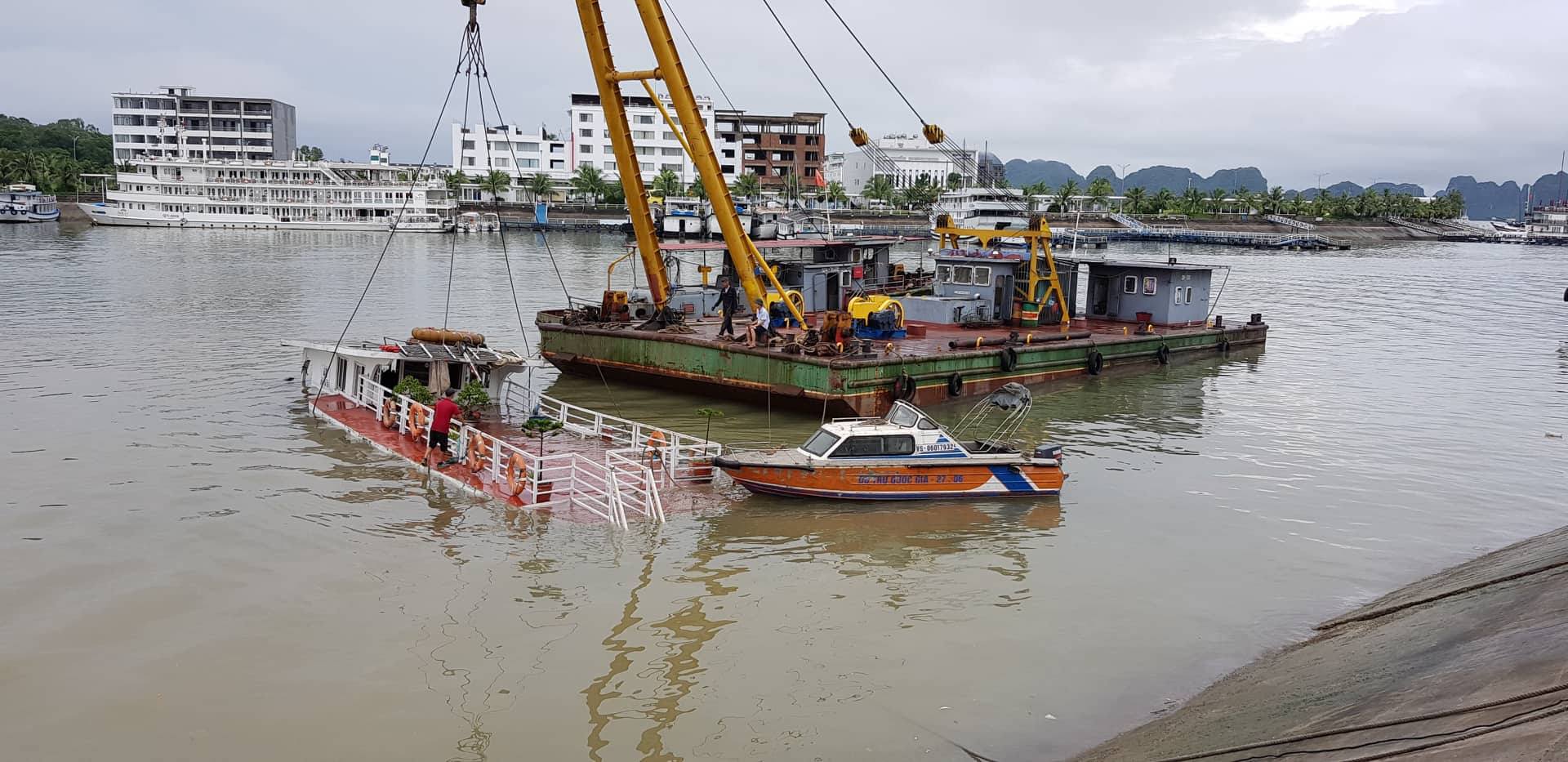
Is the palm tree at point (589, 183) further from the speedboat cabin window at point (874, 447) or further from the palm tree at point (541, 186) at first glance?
the speedboat cabin window at point (874, 447)

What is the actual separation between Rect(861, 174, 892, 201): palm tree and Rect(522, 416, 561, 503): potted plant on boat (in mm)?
123051

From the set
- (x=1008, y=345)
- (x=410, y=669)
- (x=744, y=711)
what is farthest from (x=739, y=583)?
(x=1008, y=345)

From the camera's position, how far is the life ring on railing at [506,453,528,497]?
53.2ft

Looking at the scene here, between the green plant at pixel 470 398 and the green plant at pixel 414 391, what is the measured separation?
1.85 feet

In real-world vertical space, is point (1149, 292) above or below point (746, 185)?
below

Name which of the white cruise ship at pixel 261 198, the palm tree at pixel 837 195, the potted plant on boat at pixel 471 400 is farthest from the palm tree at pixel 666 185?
the potted plant on boat at pixel 471 400

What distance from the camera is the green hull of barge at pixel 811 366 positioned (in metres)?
22.7

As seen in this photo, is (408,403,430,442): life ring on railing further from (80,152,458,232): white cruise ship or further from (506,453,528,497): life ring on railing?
(80,152,458,232): white cruise ship

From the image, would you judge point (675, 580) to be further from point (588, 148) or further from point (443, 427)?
point (588, 148)

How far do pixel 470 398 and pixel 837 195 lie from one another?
112 metres

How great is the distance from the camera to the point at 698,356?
24.8 metres

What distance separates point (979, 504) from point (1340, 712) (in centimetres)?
951

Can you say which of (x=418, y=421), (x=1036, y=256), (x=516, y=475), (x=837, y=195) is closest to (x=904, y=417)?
(x=516, y=475)

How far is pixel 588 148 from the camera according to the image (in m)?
134
